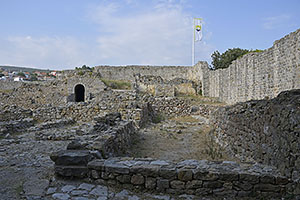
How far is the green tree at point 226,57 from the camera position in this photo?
37.5 meters

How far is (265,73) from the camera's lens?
1373 centimetres

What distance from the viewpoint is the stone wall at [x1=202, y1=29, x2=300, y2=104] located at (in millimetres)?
10799

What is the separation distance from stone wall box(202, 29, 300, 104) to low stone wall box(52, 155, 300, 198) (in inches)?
349

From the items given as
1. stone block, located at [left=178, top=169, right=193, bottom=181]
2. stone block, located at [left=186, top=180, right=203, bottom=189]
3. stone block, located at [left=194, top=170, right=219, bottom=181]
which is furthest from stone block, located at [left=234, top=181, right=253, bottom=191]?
stone block, located at [left=178, top=169, right=193, bottom=181]

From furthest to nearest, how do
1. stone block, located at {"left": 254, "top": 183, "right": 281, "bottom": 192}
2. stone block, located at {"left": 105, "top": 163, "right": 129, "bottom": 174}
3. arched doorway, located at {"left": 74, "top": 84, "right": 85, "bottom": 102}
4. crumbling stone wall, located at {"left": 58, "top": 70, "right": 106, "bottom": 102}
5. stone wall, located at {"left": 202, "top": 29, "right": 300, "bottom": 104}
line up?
arched doorway, located at {"left": 74, "top": 84, "right": 85, "bottom": 102} → crumbling stone wall, located at {"left": 58, "top": 70, "right": 106, "bottom": 102} → stone wall, located at {"left": 202, "top": 29, "right": 300, "bottom": 104} → stone block, located at {"left": 105, "top": 163, "right": 129, "bottom": 174} → stone block, located at {"left": 254, "top": 183, "right": 281, "bottom": 192}

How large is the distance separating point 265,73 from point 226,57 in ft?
85.2

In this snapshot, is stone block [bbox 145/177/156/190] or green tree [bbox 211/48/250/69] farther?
green tree [bbox 211/48/250/69]

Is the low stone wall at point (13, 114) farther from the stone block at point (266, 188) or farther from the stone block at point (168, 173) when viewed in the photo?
the stone block at point (266, 188)

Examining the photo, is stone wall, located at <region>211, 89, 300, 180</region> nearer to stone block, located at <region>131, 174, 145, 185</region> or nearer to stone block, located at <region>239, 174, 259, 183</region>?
stone block, located at <region>239, 174, 259, 183</region>

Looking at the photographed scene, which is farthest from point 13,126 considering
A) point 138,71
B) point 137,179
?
point 138,71

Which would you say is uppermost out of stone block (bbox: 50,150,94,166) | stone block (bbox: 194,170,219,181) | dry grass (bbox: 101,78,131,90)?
dry grass (bbox: 101,78,131,90)

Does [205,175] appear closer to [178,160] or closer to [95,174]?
[178,160]

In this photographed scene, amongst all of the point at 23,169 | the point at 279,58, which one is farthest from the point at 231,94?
the point at 23,169

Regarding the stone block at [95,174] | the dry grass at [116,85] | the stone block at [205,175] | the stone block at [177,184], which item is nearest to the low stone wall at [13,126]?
the stone block at [95,174]
